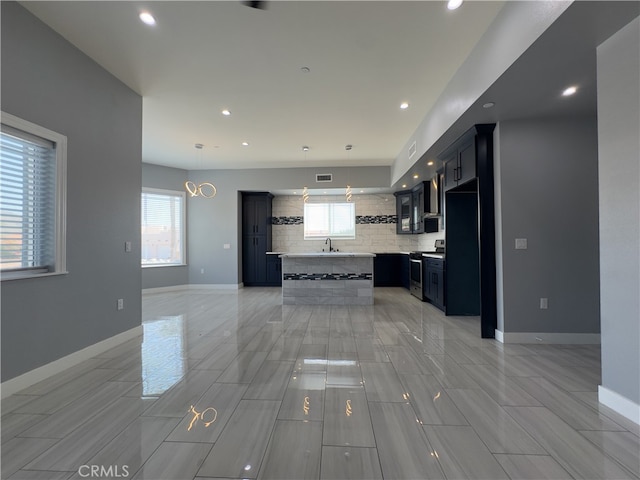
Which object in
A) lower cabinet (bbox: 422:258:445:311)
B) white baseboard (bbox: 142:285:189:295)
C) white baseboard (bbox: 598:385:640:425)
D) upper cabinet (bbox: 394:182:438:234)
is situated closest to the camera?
white baseboard (bbox: 598:385:640:425)

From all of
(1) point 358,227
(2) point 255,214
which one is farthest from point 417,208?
(2) point 255,214

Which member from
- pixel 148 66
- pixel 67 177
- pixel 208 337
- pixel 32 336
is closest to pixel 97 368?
pixel 32 336

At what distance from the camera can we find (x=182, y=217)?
719 centimetres

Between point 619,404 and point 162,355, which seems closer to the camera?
point 619,404

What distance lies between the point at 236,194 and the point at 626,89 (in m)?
6.75

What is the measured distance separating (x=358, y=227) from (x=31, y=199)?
651 cm

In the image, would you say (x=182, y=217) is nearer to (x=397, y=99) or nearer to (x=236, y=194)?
(x=236, y=194)

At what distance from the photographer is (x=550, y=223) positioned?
3258 millimetres

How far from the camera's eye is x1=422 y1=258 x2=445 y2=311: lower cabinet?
15.4 feet

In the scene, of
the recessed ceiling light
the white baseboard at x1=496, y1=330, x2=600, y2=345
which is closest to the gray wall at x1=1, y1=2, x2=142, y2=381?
the recessed ceiling light

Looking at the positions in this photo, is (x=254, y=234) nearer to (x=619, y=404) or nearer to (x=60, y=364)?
(x=60, y=364)

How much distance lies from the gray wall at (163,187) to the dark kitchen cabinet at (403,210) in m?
5.55

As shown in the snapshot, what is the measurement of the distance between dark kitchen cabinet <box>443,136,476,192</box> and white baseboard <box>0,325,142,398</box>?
15.2ft

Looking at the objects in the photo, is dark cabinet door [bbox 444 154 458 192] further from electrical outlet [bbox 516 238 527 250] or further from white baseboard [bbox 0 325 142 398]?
white baseboard [bbox 0 325 142 398]
